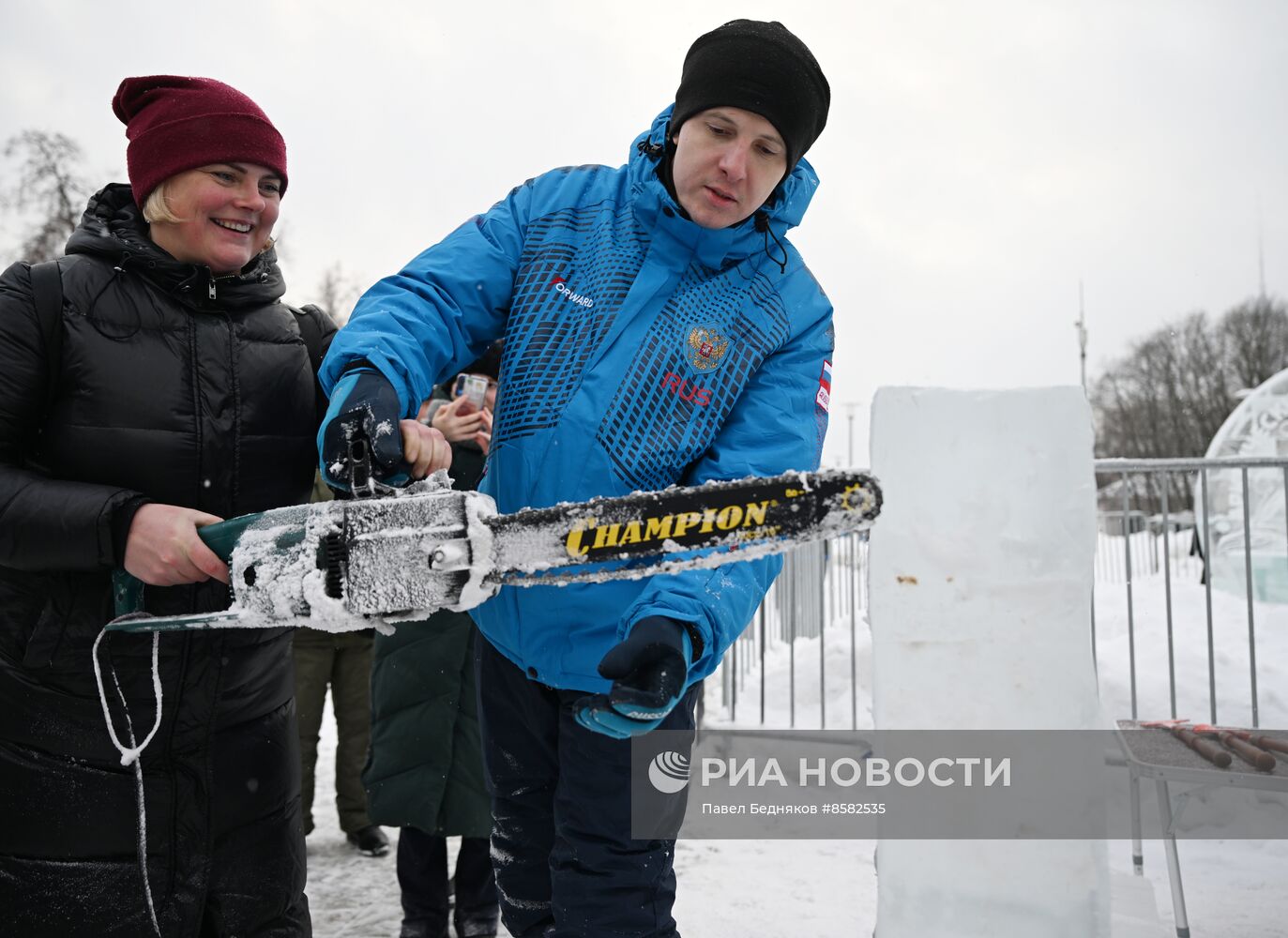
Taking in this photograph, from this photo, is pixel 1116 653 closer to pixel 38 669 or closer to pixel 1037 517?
pixel 1037 517

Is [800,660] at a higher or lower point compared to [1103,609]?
lower

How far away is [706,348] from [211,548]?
1.01 m

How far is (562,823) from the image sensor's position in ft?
5.46

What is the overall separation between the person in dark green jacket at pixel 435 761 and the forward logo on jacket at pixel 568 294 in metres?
1.32

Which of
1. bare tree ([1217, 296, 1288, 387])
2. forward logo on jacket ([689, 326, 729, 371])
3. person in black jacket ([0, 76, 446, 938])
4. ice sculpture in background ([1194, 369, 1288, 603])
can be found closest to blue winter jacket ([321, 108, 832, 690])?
forward logo on jacket ([689, 326, 729, 371])

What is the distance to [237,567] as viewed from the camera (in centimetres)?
136

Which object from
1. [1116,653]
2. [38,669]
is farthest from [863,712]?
[38,669]

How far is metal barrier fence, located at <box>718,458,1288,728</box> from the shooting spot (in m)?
4.64

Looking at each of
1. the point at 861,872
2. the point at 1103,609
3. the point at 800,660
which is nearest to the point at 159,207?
the point at 861,872

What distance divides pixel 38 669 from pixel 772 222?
1748mm

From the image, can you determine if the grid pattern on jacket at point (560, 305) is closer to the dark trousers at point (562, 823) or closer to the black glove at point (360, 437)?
the black glove at point (360, 437)

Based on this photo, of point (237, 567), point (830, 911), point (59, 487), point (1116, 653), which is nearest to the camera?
point (237, 567)

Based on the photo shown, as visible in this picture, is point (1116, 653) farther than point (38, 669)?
Yes

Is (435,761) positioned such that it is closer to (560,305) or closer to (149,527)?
(149,527)
